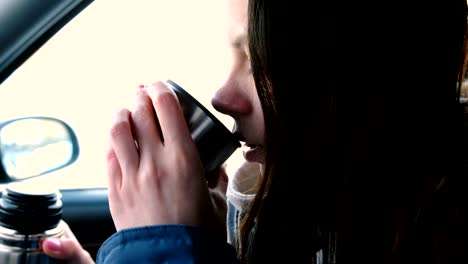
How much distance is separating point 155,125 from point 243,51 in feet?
0.65

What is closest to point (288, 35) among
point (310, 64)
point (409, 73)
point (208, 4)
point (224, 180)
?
point (310, 64)

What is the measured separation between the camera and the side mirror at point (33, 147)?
1164 mm

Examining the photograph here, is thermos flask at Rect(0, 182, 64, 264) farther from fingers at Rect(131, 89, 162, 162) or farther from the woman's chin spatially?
the woman's chin

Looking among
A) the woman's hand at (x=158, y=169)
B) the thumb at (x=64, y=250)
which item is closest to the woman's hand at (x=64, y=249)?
the thumb at (x=64, y=250)

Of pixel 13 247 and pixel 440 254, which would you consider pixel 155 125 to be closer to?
pixel 13 247

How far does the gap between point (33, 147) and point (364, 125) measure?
1.89ft

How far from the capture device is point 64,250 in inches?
44.9

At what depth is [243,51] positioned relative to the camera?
1146 mm

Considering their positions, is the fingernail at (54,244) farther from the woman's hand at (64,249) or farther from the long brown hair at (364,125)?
the long brown hair at (364,125)

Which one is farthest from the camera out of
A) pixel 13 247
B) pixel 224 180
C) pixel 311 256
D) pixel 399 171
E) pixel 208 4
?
pixel 208 4

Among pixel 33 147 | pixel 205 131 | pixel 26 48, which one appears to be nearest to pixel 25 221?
pixel 33 147

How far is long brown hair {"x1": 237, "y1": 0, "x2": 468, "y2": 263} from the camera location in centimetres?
108

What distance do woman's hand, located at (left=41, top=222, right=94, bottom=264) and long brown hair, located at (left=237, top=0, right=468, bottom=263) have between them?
32 cm

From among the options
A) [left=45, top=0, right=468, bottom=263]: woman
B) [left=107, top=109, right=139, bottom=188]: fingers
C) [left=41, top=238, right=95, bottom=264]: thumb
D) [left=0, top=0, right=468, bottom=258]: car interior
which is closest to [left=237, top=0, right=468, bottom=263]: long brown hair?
[left=45, top=0, right=468, bottom=263]: woman
